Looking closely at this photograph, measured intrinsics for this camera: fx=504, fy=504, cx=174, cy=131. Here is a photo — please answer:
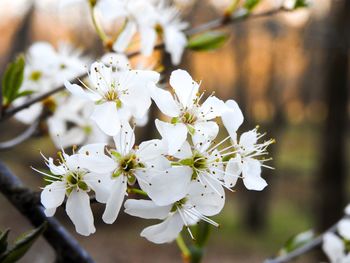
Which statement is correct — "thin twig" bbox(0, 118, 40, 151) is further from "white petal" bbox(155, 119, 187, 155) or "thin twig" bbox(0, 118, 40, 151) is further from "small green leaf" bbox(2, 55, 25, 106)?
"white petal" bbox(155, 119, 187, 155)

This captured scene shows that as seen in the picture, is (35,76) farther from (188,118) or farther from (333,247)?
(333,247)

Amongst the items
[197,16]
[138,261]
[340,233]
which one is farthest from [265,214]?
[340,233]

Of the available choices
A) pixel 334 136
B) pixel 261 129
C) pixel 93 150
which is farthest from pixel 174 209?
pixel 261 129

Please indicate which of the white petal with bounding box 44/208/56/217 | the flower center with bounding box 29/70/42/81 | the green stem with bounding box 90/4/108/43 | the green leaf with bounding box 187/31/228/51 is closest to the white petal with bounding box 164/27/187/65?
the green leaf with bounding box 187/31/228/51

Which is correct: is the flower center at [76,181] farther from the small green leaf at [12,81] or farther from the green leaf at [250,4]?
the green leaf at [250,4]

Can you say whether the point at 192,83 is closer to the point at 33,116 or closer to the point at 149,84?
the point at 149,84

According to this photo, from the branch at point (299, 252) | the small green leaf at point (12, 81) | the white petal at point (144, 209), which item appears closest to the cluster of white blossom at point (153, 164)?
the white petal at point (144, 209)

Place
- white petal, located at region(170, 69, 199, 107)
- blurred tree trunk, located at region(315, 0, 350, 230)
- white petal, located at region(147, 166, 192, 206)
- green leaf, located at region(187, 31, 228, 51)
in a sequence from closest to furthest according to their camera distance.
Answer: white petal, located at region(147, 166, 192, 206) → white petal, located at region(170, 69, 199, 107) → green leaf, located at region(187, 31, 228, 51) → blurred tree trunk, located at region(315, 0, 350, 230)
